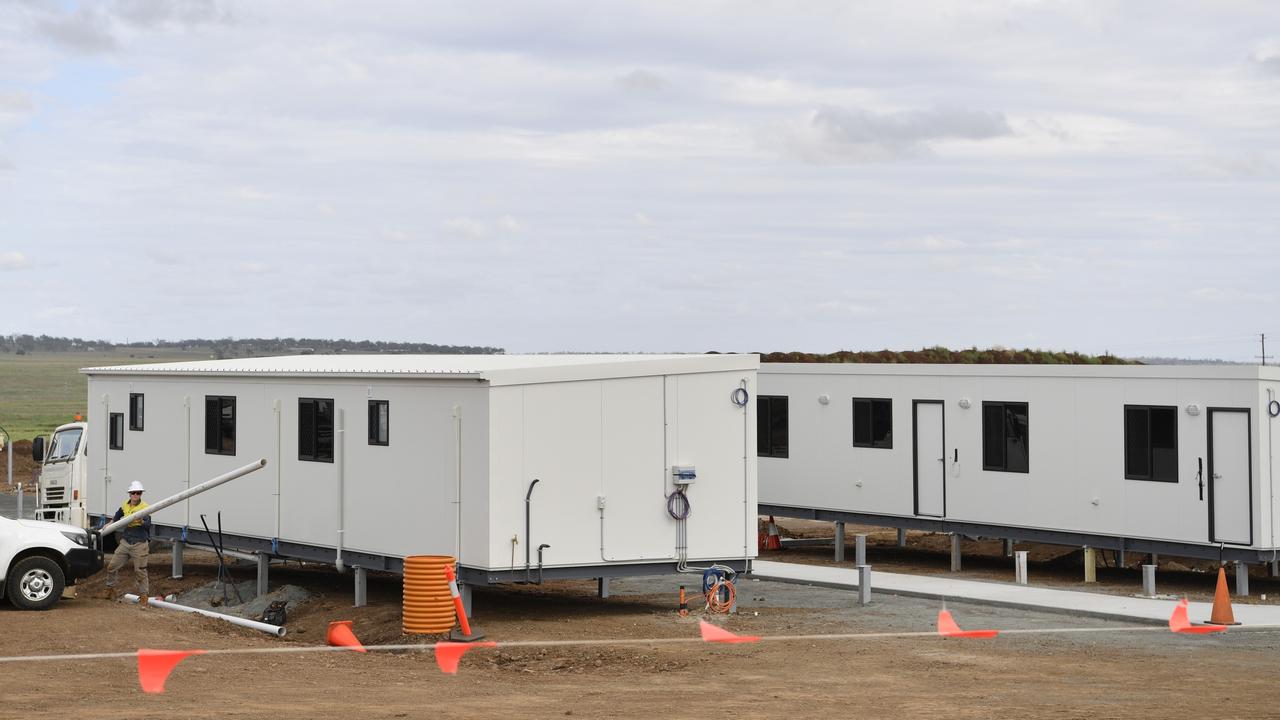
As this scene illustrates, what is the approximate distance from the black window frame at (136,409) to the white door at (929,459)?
450 inches

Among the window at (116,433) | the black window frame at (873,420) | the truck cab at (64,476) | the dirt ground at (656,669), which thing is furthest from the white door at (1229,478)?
the truck cab at (64,476)

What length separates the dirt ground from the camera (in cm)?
1254

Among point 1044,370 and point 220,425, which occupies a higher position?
point 1044,370

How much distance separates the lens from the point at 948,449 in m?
23.5

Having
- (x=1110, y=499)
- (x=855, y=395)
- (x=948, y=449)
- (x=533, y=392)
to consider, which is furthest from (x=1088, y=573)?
(x=533, y=392)

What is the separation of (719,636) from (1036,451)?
767 cm

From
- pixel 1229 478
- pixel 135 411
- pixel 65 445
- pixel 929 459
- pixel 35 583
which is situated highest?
pixel 135 411

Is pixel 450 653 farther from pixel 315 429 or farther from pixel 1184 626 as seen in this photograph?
pixel 1184 626

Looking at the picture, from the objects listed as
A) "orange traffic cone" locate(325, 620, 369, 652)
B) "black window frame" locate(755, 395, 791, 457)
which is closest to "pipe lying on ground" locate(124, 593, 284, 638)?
"orange traffic cone" locate(325, 620, 369, 652)

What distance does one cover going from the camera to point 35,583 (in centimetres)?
1836

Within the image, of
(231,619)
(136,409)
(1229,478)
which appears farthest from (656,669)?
(136,409)

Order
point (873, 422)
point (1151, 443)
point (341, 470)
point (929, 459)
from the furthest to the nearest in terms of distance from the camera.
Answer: point (873, 422) → point (929, 459) → point (1151, 443) → point (341, 470)

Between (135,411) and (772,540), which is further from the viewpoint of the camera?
(772,540)

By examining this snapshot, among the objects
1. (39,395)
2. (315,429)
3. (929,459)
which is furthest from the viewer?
(39,395)
